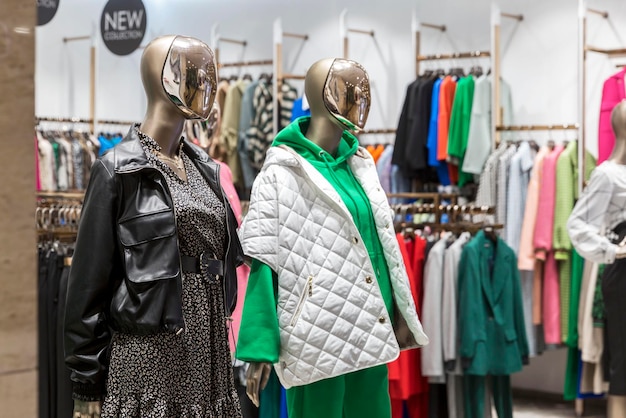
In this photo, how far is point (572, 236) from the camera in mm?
4719

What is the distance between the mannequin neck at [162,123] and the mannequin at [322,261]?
0.44m

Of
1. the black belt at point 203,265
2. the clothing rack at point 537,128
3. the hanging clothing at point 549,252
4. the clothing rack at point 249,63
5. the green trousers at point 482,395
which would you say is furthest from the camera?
the clothing rack at point 249,63

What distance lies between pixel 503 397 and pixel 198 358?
283cm

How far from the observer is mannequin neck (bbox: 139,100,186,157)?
2.41 meters

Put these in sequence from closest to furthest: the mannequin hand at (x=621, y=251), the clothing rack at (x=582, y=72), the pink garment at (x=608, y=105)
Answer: the mannequin hand at (x=621, y=251)
the pink garment at (x=608, y=105)
the clothing rack at (x=582, y=72)

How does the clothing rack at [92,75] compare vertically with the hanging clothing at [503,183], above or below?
above

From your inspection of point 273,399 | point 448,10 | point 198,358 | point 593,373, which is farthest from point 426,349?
point 448,10

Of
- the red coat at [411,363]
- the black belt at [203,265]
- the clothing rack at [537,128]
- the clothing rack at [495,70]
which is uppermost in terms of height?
the clothing rack at [495,70]

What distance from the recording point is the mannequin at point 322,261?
2.71 m

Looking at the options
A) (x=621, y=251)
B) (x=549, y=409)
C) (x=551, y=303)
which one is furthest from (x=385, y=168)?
(x=621, y=251)

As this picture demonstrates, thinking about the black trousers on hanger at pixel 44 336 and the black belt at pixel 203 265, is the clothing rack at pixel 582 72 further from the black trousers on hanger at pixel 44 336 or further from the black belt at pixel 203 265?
the black belt at pixel 203 265

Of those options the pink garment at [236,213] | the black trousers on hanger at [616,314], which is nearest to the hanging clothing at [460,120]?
the black trousers on hanger at [616,314]

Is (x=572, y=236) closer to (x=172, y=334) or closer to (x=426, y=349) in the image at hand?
(x=426, y=349)

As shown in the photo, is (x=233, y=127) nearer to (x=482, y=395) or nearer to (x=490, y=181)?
(x=490, y=181)
